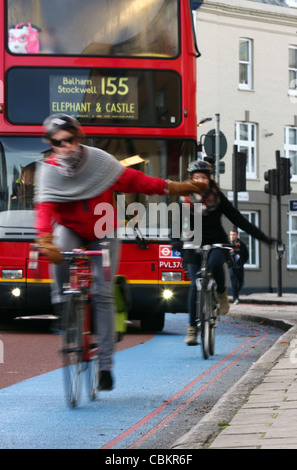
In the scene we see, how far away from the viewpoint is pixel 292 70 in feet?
120

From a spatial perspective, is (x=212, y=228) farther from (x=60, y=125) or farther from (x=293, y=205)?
(x=293, y=205)

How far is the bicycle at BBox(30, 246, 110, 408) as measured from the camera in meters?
5.92

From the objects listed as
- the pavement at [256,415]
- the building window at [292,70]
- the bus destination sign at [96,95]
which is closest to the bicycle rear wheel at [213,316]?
the pavement at [256,415]

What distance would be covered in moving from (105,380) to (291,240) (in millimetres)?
30355

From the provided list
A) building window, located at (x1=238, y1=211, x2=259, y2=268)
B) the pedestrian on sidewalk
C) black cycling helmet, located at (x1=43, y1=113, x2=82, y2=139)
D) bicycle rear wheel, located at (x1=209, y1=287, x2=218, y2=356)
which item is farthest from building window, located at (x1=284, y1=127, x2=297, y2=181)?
black cycling helmet, located at (x1=43, y1=113, x2=82, y2=139)

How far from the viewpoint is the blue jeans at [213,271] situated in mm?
9297

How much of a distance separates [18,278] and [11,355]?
2914 mm

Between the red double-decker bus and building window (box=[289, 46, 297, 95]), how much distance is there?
2430cm

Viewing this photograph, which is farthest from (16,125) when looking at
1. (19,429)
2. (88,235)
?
(19,429)

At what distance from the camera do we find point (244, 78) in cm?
3541

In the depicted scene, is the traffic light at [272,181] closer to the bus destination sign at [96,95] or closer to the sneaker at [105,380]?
the bus destination sign at [96,95]

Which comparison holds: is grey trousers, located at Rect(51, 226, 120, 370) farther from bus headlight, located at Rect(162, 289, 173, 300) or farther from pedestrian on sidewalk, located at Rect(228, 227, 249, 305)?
pedestrian on sidewalk, located at Rect(228, 227, 249, 305)

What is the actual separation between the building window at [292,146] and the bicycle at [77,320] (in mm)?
30628

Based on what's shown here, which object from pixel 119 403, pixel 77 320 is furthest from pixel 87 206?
pixel 119 403
